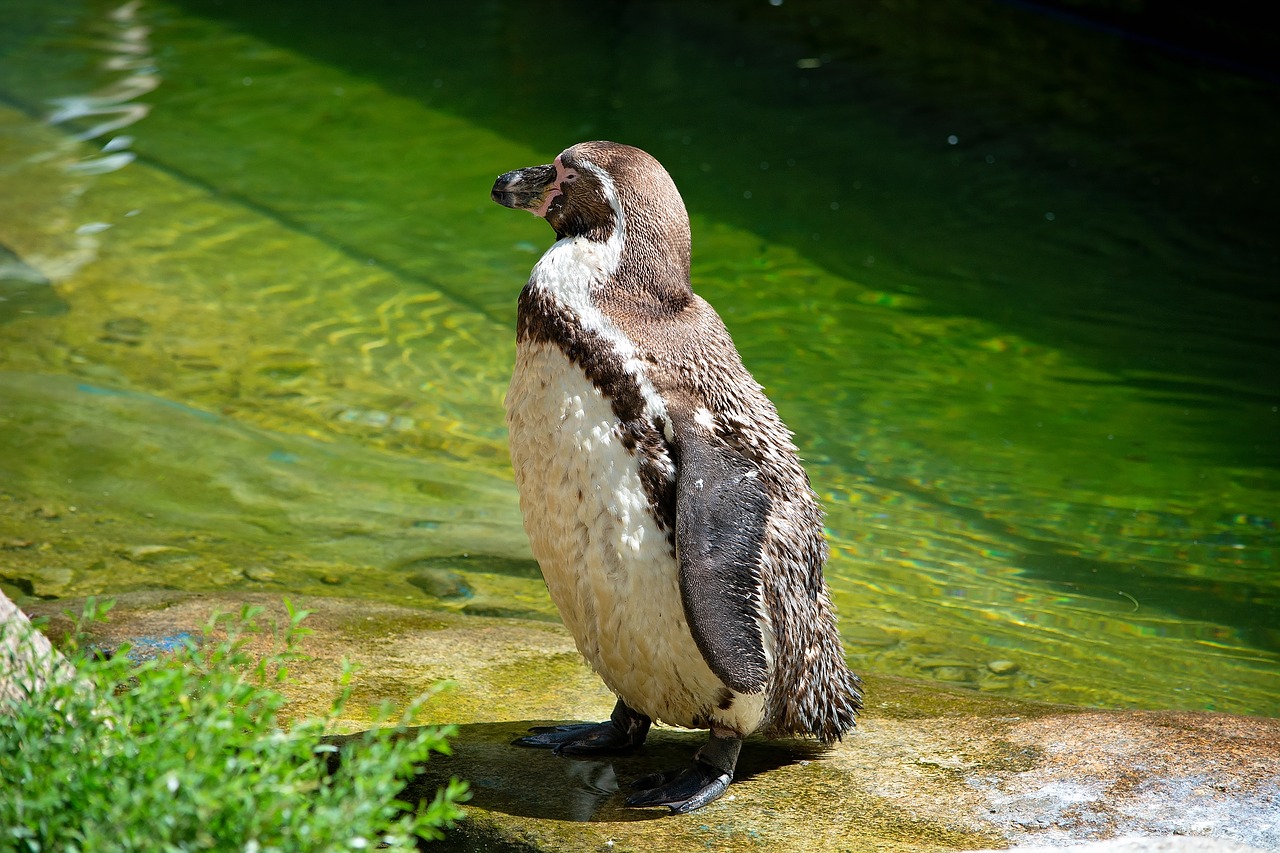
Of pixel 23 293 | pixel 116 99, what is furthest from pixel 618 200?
pixel 116 99

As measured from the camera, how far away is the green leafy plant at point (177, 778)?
212 centimetres

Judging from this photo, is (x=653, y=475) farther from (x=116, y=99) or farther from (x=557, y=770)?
(x=116, y=99)

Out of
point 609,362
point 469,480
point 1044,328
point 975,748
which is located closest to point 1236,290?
point 1044,328

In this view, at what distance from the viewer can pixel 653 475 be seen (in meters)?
3.13

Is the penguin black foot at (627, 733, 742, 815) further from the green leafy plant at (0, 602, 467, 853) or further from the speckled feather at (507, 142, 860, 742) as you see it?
the green leafy plant at (0, 602, 467, 853)

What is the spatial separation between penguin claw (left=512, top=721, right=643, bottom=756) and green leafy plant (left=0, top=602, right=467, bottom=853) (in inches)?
44.7

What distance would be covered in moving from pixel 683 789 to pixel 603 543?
0.65 m

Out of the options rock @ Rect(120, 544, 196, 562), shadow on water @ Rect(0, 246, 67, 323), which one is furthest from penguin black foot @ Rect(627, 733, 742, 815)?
shadow on water @ Rect(0, 246, 67, 323)

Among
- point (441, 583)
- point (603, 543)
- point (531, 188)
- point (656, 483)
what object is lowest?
point (441, 583)

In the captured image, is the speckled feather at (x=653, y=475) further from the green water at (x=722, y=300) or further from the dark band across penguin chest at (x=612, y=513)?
the green water at (x=722, y=300)

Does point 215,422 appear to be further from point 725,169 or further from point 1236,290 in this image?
point 1236,290

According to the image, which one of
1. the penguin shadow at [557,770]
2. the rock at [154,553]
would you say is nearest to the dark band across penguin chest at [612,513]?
the penguin shadow at [557,770]

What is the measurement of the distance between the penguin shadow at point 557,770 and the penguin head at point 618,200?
1.30m

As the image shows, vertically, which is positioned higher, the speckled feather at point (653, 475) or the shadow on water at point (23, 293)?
the speckled feather at point (653, 475)
